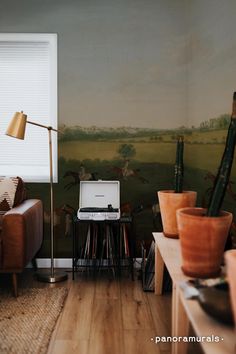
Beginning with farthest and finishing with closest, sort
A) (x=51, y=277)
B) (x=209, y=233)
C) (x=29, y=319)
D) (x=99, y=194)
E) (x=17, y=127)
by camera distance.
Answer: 1. (x=99, y=194)
2. (x=51, y=277)
3. (x=17, y=127)
4. (x=29, y=319)
5. (x=209, y=233)

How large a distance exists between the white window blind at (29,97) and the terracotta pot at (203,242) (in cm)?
216

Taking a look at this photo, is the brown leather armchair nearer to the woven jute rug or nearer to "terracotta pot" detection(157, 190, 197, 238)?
the woven jute rug

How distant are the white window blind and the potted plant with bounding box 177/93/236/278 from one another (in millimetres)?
2178

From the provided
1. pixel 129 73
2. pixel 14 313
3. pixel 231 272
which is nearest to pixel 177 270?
pixel 231 272

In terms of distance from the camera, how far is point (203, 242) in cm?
176

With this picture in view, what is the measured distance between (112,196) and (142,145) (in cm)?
56

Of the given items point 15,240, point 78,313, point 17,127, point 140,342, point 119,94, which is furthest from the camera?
point 119,94

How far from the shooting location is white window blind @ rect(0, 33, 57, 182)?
12.3 feet

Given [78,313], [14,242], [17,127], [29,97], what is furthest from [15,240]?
[29,97]

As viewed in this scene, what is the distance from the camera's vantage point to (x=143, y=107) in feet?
12.3

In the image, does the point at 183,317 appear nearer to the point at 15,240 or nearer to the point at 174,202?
the point at 174,202

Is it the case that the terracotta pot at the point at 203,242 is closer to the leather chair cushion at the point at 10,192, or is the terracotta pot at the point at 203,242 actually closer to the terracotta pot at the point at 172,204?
the terracotta pot at the point at 172,204

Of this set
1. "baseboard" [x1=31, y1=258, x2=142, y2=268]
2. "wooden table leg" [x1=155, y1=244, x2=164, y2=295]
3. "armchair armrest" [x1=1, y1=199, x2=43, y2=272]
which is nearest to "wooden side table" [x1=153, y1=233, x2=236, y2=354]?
"wooden table leg" [x1=155, y1=244, x2=164, y2=295]

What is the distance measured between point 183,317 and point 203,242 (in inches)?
13.5
